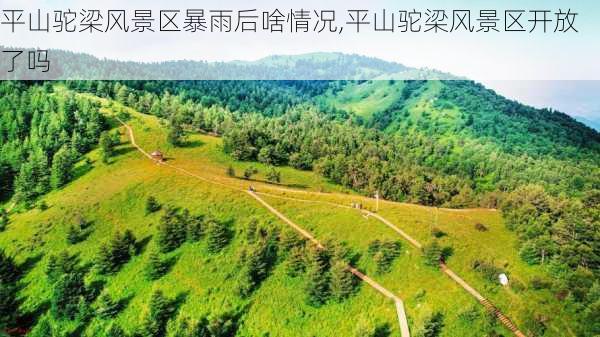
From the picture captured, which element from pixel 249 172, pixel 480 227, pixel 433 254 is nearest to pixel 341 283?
pixel 433 254

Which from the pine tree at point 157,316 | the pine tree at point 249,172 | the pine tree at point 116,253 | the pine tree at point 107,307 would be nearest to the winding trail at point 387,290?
the pine tree at point 249,172

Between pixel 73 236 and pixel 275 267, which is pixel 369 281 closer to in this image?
pixel 275 267

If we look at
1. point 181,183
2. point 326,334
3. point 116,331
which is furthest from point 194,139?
point 326,334

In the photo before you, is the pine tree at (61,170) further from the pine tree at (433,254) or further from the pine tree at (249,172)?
the pine tree at (433,254)

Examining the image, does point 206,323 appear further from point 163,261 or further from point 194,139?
point 194,139

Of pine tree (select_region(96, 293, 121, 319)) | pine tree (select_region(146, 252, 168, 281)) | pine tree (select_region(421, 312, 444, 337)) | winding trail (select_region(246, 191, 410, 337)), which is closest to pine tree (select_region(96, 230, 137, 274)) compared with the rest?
pine tree (select_region(146, 252, 168, 281))

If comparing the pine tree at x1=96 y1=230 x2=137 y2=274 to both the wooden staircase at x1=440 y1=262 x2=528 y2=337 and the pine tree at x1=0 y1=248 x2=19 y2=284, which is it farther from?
the wooden staircase at x1=440 y1=262 x2=528 y2=337
